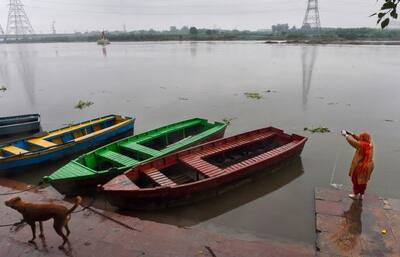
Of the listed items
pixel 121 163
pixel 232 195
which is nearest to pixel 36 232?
pixel 121 163

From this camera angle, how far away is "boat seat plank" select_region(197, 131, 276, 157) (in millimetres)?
9941

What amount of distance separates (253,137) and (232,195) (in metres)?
3.12

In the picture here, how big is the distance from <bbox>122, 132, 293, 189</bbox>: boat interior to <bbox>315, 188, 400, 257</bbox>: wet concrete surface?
2575mm

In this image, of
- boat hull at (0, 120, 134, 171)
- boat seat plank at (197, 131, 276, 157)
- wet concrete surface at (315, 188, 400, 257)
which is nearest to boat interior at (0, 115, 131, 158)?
boat hull at (0, 120, 134, 171)

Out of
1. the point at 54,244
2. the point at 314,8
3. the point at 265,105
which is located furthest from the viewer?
the point at 314,8

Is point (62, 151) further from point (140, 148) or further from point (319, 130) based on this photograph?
point (319, 130)

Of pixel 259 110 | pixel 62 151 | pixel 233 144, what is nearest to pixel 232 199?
pixel 233 144

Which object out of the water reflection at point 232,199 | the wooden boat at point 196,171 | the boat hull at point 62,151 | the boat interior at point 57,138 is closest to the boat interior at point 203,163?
the wooden boat at point 196,171

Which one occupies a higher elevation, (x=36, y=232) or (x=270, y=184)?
(x=36, y=232)

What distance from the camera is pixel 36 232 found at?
6.25 meters

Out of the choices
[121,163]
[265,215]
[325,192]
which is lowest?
[265,215]

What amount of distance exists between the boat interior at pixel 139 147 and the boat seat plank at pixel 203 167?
0.95m

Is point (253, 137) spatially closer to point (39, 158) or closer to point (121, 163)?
point (121, 163)

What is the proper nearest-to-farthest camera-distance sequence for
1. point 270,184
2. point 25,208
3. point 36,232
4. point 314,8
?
point 25,208, point 36,232, point 270,184, point 314,8
